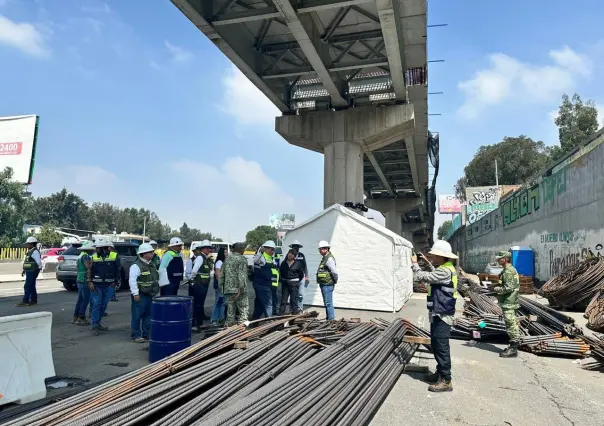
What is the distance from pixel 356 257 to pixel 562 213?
423 inches

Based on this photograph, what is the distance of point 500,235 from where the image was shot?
97.7 feet

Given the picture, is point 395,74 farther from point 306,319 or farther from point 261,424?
point 261,424

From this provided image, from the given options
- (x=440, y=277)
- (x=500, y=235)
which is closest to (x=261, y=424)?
(x=440, y=277)

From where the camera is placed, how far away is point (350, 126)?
731 inches

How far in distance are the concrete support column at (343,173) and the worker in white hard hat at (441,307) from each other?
42.8 feet

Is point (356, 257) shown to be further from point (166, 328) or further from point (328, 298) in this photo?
point (166, 328)

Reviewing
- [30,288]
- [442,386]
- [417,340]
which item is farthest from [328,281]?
[30,288]

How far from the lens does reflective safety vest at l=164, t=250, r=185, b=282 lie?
27.2 feet

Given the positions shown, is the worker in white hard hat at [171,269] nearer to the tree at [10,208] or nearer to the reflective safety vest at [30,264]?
the reflective safety vest at [30,264]

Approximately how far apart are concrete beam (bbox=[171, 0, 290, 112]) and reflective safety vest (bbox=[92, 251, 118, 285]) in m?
7.01

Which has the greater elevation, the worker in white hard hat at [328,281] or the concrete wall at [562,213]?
the concrete wall at [562,213]

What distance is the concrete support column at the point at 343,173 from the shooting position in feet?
61.1

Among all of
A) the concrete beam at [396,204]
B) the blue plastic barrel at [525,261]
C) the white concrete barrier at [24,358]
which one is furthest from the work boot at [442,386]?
the concrete beam at [396,204]

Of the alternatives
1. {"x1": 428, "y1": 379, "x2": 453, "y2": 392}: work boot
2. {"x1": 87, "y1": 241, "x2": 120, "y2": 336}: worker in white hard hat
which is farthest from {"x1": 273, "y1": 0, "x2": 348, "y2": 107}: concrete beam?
{"x1": 428, "y1": 379, "x2": 453, "y2": 392}: work boot
